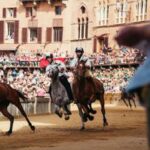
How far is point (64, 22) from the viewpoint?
7100 cm

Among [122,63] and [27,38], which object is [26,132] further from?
[27,38]

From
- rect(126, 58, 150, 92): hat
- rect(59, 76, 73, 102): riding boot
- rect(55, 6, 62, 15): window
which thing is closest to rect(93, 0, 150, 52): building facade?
rect(55, 6, 62, 15): window

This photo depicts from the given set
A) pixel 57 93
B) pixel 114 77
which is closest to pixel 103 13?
pixel 114 77

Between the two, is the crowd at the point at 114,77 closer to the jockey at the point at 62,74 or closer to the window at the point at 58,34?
the window at the point at 58,34

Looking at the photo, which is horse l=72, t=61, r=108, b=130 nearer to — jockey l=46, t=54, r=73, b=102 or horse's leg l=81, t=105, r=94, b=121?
horse's leg l=81, t=105, r=94, b=121

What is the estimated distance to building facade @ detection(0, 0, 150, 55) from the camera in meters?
63.8

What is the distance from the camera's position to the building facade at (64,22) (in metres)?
63.8

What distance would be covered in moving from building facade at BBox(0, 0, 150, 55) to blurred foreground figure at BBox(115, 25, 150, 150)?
5674 centimetres

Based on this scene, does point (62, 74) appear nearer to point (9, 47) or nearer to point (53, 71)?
point (53, 71)

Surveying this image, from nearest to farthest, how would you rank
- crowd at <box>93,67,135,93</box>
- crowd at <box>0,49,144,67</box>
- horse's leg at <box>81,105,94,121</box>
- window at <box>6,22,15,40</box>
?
horse's leg at <box>81,105,94,121</box>, crowd at <box>93,67,135,93</box>, crowd at <box>0,49,144,67</box>, window at <box>6,22,15,40</box>

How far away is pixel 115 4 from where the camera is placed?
2564 inches

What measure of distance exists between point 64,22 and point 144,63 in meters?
67.8

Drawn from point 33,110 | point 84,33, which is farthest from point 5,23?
point 33,110

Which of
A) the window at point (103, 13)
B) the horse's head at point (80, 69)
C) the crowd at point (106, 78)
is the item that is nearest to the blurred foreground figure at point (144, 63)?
the horse's head at point (80, 69)
